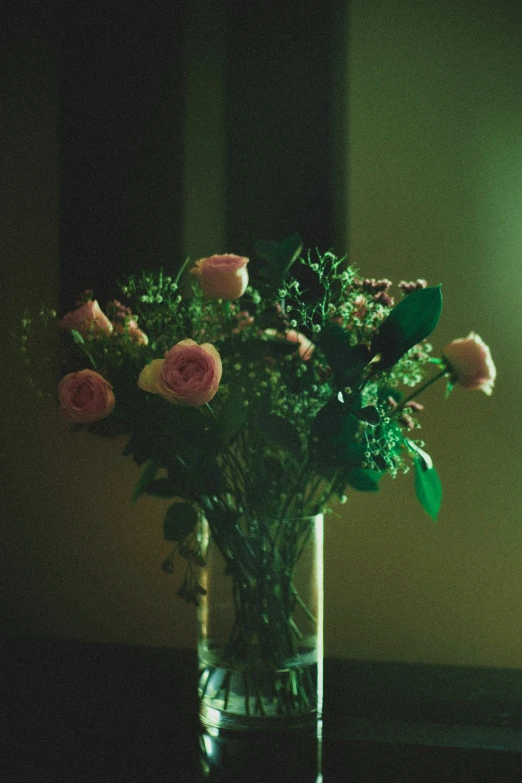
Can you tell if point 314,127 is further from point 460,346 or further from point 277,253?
point 460,346

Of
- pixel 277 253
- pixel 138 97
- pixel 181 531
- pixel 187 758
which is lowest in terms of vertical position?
pixel 187 758

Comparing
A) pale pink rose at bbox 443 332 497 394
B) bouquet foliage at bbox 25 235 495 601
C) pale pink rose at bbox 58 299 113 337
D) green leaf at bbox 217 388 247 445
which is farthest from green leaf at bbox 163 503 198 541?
pale pink rose at bbox 443 332 497 394

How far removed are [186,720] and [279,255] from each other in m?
0.66

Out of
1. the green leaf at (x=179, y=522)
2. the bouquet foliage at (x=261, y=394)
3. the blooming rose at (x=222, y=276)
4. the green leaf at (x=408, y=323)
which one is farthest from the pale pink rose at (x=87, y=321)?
the green leaf at (x=408, y=323)

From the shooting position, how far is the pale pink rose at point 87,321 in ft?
3.07

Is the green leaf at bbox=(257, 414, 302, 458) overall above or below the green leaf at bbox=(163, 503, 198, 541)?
above

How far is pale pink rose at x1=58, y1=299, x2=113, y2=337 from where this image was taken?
36.9 inches

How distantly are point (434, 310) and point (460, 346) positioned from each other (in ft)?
0.35

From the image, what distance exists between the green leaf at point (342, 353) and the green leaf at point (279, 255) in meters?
0.12

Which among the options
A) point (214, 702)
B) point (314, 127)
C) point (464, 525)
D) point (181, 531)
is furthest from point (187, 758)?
point (314, 127)

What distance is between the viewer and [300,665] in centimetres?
96

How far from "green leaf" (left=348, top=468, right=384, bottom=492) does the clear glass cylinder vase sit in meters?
0.08

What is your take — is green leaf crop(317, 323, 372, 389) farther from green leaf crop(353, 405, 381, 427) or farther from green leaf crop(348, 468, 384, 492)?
green leaf crop(348, 468, 384, 492)

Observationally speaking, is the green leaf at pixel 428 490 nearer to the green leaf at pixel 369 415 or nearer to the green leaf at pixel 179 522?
the green leaf at pixel 369 415
